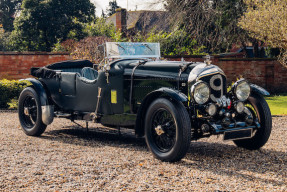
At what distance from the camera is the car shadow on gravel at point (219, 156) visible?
4.49 m

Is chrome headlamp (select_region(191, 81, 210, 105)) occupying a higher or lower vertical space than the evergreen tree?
lower

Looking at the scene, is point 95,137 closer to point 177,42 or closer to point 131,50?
point 131,50

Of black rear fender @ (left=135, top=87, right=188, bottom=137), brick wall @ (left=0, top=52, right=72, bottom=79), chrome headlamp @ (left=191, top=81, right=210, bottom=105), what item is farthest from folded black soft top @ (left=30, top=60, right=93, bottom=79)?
brick wall @ (left=0, top=52, right=72, bottom=79)

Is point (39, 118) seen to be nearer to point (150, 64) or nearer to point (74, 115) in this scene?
point (74, 115)

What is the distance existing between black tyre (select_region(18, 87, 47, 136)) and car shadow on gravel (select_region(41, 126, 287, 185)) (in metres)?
0.22

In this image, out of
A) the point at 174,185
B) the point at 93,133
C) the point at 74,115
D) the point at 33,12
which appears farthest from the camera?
the point at 33,12

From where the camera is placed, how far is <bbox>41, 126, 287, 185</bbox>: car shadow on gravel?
449 centimetres

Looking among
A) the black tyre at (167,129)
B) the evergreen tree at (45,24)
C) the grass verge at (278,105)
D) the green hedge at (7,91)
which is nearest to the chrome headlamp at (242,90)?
the black tyre at (167,129)

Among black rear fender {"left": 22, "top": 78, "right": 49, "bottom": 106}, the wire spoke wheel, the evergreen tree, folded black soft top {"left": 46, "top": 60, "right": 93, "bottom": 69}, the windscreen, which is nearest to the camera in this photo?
the windscreen

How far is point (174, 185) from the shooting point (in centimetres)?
398

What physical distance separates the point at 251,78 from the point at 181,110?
12.3 m

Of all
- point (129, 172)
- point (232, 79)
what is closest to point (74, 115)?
point (129, 172)

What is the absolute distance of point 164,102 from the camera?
494 cm

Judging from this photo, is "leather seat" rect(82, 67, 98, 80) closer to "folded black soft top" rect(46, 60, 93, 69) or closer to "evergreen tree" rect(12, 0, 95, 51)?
"folded black soft top" rect(46, 60, 93, 69)
